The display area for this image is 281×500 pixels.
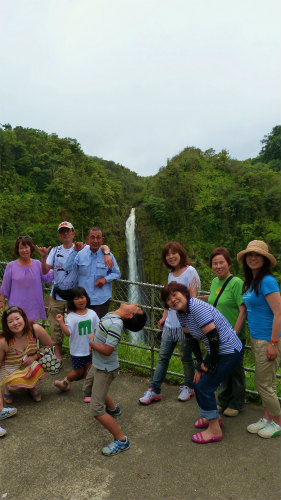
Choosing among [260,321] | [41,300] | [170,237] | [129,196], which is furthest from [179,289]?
[129,196]

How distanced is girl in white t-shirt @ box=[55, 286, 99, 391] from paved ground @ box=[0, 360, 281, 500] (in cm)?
44

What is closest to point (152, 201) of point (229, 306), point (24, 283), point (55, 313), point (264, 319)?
point (55, 313)

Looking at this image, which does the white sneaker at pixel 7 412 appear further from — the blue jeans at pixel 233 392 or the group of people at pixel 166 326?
the blue jeans at pixel 233 392

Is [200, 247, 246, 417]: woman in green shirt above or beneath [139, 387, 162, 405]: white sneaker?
above

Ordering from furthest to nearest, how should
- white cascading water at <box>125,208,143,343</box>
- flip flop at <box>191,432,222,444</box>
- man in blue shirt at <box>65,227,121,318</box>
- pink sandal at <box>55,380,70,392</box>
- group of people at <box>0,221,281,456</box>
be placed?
1. white cascading water at <box>125,208,143,343</box>
2. man in blue shirt at <box>65,227,121,318</box>
3. pink sandal at <box>55,380,70,392</box>
4. flip flop at <box>191,432,222,444</box>
5. group of people at <box>0,221,281,456</box>

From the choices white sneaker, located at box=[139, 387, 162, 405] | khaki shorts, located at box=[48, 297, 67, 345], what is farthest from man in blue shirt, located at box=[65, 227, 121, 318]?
white sneaker, located at box=[139, 387, 162, 405]

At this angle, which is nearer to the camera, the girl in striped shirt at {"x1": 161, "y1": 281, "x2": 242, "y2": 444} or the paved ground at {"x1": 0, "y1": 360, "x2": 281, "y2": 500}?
the paved ground at {"x1": 0, "y1": 360, "x2": 281, "y2": 500}

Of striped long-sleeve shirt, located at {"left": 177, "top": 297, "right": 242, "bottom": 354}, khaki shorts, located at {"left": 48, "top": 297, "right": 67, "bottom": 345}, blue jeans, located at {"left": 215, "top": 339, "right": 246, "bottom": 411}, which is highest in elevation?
striped long-sleeve shirt, located at {"left": 177, "top": 297, "right": 242, "bottom": 354}

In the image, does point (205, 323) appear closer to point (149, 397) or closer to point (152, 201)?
point (149, 397)

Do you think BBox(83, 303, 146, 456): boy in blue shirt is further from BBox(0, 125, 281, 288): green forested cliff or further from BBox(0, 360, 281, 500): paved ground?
BBox(0, 125, 281, 288): green forested cliff

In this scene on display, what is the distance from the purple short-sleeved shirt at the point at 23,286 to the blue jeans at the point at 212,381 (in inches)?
85.1

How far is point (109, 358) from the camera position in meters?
2.91

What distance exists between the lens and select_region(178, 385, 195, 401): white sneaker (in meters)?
3.54

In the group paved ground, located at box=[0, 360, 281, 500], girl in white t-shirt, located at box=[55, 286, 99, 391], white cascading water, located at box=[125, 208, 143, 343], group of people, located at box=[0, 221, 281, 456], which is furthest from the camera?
white cascading water, located at box=[125, 208, 143, 343]
